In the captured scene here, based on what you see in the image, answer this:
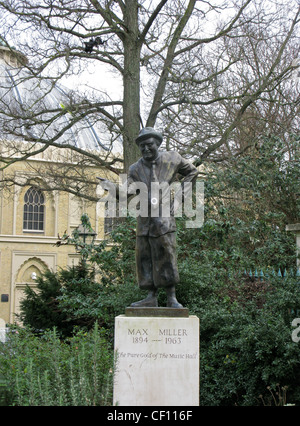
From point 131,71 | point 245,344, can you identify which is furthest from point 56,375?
point 131,71

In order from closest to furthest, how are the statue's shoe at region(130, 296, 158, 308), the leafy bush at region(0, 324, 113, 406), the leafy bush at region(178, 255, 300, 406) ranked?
the leafy bush at region(0, 324, 113, 406), the statue's shoe at region(130, 296, 158, 308), the leafy bush at region(178, 255, 300, 406)

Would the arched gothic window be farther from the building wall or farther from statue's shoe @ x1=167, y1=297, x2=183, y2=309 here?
statue's shoe @ x1=167, y1=297, x2=183, y2=309

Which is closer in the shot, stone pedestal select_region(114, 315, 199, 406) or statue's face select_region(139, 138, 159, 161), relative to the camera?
stone pedestal select_region(114, 315, 199, 406)

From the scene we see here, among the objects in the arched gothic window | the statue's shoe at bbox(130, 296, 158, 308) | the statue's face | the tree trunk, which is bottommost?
the statue's shoe at bbox(130, 296, 158, 308)

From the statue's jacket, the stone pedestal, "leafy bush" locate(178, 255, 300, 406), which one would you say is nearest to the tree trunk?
"leafy bush" locate(178, 255, 300, 406)

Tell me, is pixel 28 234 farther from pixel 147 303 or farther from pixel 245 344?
pixel 147 303

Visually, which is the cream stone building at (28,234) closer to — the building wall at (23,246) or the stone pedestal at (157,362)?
the building wall at (23,246)

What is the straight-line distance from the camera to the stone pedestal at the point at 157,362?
641 cm

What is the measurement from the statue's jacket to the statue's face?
0.37ft

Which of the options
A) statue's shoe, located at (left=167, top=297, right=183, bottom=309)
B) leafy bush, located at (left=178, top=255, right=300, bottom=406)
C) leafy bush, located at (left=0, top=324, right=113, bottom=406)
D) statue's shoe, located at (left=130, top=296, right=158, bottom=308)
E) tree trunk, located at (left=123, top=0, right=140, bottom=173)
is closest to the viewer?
leafy bush, located at (left=0, top=324, right=113, bottom=406)

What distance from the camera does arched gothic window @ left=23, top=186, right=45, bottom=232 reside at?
3628 cm

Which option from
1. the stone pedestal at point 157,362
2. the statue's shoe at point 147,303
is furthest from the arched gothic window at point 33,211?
the stone pedestal at point 157,362

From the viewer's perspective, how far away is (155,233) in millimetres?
6902
